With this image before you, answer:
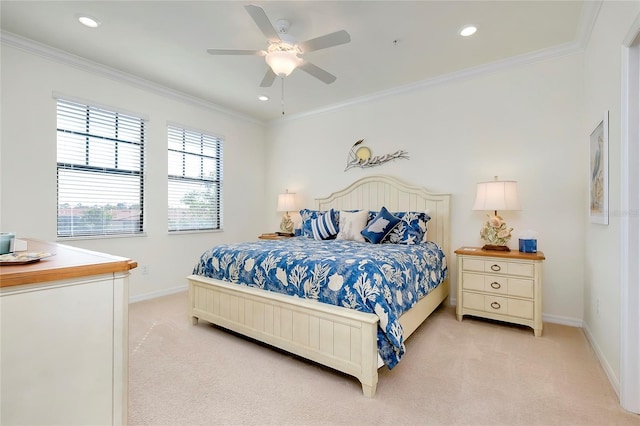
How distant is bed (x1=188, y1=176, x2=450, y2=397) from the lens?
189 cm

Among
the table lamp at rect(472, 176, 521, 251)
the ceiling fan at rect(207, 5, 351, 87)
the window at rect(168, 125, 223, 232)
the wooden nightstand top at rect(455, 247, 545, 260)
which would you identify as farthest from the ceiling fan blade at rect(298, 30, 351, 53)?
the window at rect(168, 125, 223, 232)

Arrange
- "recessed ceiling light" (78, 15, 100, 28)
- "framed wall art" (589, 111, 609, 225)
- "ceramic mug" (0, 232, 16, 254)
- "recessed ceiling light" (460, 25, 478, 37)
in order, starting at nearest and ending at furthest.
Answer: "ceramic mug" (0, 232, 16, 254) < "framed wall art" (589, 111, 609, 225) < "recessed ceiling light" (78, 15, 100, 28) < "recessed ceiling light" (460, 25, 478, 37)

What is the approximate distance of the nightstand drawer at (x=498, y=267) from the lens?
2766 mm

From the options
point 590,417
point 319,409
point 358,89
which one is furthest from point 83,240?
point 590,417

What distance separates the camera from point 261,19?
2.03 metres

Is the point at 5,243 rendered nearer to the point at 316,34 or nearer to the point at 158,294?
the point at 316,34

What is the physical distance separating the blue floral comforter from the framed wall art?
132cm

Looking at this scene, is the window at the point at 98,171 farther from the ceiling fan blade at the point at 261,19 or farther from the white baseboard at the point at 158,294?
the ceiling fan blade at the point at 261,19

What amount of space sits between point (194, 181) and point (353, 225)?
2457 mm

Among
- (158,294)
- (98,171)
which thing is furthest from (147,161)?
(158,294)

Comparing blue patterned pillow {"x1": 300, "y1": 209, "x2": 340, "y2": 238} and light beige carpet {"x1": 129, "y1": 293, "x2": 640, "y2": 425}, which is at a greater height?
blue patterned pillow {"x1": 300, "y1": 209, "x2": 340, "y2": 238}

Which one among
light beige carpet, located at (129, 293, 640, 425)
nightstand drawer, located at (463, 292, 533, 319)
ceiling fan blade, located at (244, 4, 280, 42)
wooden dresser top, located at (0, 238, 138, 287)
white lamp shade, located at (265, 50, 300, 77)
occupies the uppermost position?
ceiling fan blade, located at (244, 4, 280, 42)

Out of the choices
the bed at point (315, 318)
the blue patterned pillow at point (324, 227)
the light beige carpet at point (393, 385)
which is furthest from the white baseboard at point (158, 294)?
the blue patterned pillow at point (324, 227)

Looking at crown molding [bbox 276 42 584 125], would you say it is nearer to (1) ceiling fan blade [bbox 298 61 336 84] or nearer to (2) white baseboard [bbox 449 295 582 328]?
(1) ceiling fan blade [bbox 298 61 336 84]
